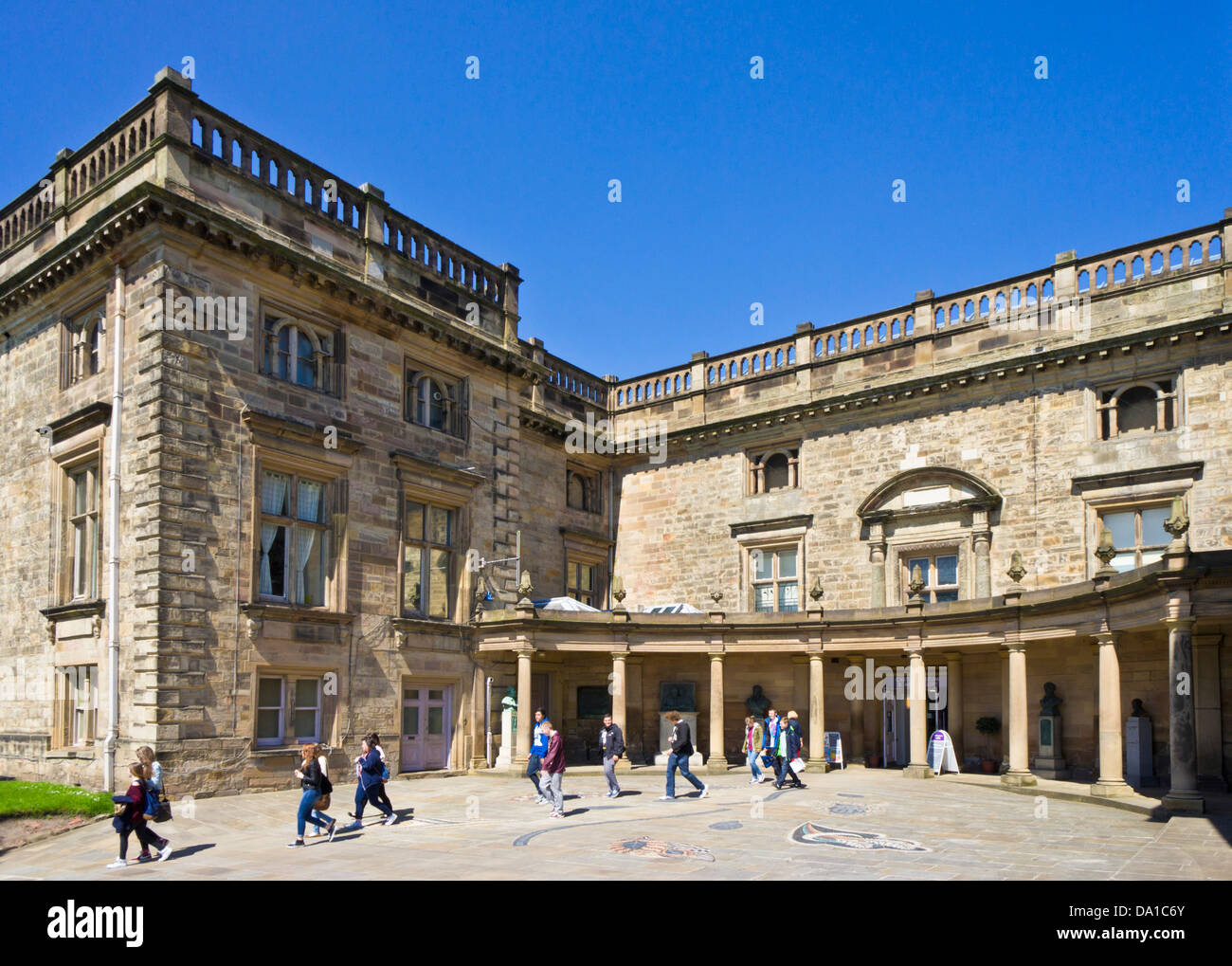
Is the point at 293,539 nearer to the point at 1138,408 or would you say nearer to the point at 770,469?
the point at 770,469

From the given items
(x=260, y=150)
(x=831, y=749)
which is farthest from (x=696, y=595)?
(x=260, y=150)

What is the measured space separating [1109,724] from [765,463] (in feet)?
39.6

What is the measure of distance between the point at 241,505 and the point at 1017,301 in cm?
1804

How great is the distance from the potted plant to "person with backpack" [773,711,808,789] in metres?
5.32

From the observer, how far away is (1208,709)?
64.2 feet

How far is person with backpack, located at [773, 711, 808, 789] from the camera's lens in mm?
19891

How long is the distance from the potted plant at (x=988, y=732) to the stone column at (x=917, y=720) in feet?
4.96

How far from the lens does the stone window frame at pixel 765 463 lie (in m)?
27.4

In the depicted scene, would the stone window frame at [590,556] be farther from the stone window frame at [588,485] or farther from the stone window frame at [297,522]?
the stone window frame at [297,522]

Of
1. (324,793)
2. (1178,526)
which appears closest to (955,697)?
(1178,526)

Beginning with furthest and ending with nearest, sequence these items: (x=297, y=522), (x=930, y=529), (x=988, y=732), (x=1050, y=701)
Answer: (x=930, y=529) → (x=988, y=732) → (x=1050, y=701) → (x=297, y=522)

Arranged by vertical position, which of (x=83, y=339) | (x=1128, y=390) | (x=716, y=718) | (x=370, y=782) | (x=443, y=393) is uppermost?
(x=83, y=339)

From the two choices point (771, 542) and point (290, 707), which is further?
point (771, 542)

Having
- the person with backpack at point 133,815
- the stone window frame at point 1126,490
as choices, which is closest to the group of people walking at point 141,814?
the person with backpack at point 133,815
